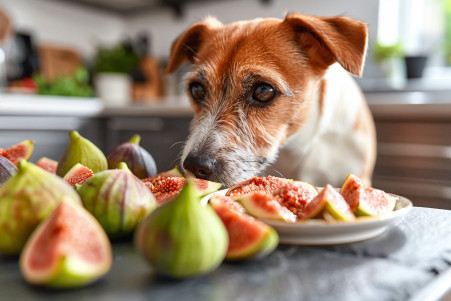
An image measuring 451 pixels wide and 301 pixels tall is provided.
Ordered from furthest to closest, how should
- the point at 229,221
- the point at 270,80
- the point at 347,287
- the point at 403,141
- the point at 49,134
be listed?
1. the point at 49,134
2. the point at 403,141
3. the point at 270,80
4. the point at 229,221
5. the point at 347,287

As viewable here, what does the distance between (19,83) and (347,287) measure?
369cm

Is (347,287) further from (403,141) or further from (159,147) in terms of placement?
(159,147)

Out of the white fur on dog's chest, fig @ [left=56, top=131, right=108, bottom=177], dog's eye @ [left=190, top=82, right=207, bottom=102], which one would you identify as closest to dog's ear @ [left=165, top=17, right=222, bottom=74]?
dog's eye @ [left=190, top=82, right=207, bottom=102]

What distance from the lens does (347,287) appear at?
16.5 inches

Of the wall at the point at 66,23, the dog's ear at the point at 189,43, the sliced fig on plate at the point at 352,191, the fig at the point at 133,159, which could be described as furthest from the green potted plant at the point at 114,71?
the sliced fig on plate at the point at 352,191

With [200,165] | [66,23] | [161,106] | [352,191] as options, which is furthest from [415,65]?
[66,23]

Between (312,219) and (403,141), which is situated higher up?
(312,219)

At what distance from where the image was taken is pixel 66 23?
402 centimetres

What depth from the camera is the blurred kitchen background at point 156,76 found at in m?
2.31

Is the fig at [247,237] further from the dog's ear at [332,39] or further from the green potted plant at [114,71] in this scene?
the green potted plant at [114,71]

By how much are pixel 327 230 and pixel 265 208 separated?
0.29 feet

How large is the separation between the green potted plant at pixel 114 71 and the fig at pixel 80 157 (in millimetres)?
3168

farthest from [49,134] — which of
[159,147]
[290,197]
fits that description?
[290,197]

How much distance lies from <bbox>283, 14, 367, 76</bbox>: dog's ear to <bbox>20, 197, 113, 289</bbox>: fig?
984 millimetres
